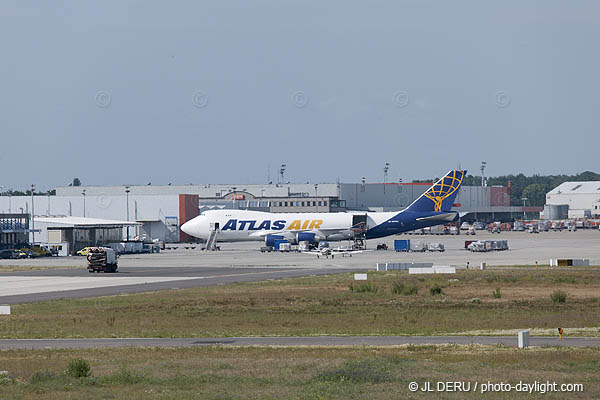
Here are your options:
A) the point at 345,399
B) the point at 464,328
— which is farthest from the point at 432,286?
the point at 345,399

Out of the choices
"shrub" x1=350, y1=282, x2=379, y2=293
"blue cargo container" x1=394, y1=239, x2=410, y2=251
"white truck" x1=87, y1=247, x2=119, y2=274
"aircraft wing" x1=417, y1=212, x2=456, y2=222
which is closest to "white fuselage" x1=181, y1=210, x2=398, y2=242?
"aircraft wing" x1=417, y1=212, x2=456, y2=222

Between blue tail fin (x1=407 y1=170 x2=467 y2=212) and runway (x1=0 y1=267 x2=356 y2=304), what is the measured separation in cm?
4322

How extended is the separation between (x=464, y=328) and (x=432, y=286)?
2101 cm

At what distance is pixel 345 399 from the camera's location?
22391 mm

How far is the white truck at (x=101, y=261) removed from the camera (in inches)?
3287

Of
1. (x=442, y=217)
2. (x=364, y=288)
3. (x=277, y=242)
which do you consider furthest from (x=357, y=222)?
(x=364, y=288)

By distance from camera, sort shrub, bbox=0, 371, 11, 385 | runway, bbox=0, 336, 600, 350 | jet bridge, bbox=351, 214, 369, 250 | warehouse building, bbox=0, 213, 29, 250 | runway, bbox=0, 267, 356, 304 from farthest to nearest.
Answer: warehouse building, bbox=0, 213, 29, 250
jet bridge, bbox=351, 214, 369, 250
runway, bbox=0, 267, 356, 304
runway, bbox=0, 336, 600, 350
shrub, bbox=0, 371, 11, 385

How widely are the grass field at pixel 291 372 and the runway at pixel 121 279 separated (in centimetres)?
2865

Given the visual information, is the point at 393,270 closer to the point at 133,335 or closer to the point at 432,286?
the point at 432,286

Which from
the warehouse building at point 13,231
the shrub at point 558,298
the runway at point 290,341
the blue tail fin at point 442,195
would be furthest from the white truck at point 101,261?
the blue tail fin at point 442,195

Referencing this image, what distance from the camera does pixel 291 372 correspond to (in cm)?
2620

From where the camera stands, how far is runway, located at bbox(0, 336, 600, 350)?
3291 centimetres

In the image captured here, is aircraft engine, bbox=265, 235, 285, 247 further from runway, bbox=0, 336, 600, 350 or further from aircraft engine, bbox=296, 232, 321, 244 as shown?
runway, bbox=0, 336, 600, 350

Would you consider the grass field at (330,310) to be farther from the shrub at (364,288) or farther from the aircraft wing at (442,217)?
the aircraft wing at (442,217)
